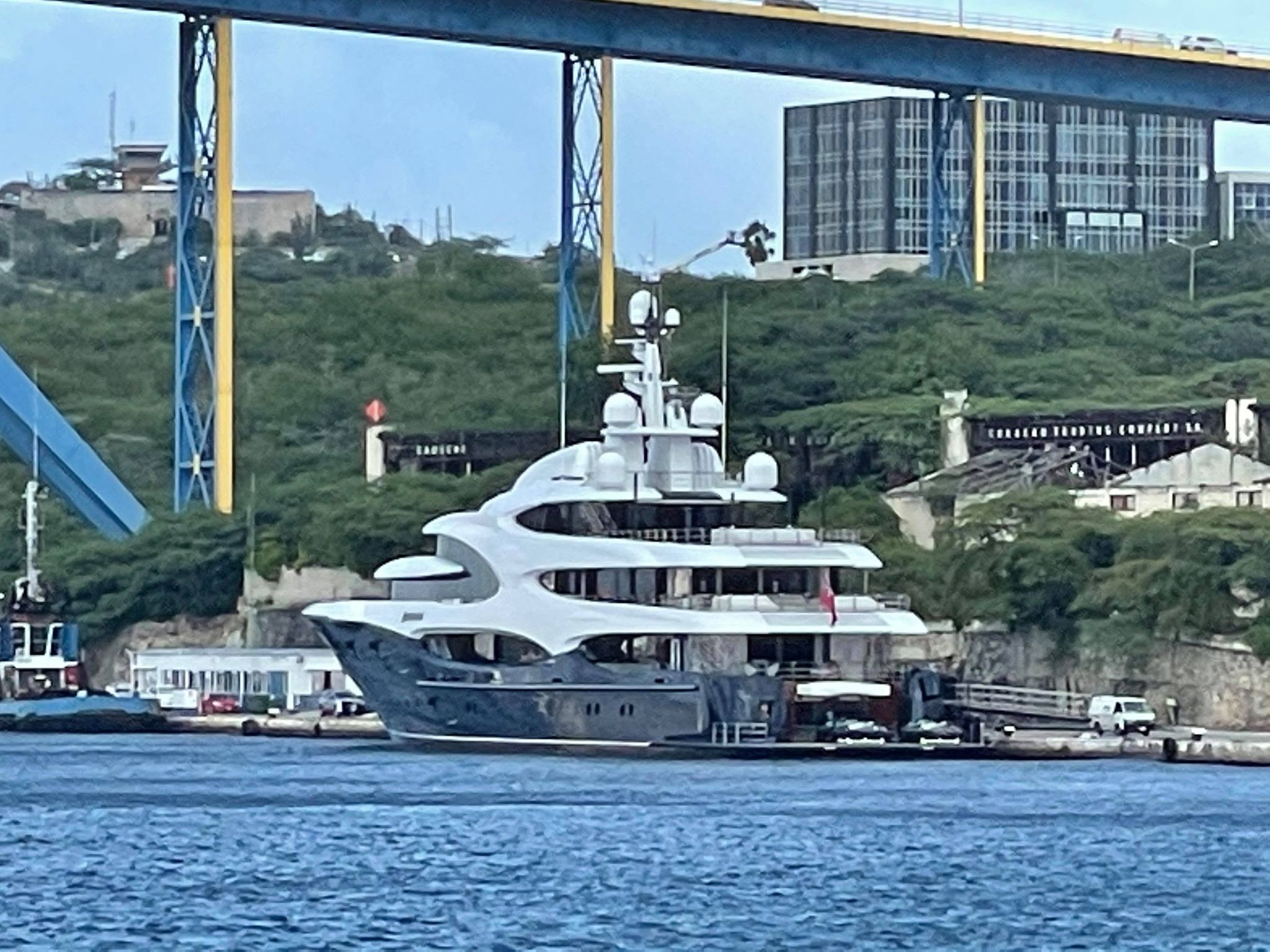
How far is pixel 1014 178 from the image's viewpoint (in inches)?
6506

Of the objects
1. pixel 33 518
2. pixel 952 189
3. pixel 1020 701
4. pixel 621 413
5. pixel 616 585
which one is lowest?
pixel 1020 701

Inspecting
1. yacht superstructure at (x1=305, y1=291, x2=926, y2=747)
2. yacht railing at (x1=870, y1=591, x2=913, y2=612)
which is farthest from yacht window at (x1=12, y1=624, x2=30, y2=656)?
yacht railing at (x1=870, y1=591, x2=913, y2=612)

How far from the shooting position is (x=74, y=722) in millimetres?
91938

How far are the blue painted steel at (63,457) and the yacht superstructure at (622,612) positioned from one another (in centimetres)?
2767

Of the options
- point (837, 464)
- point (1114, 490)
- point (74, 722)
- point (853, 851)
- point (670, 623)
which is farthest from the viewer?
point (837, 464)

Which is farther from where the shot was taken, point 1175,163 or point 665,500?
point 1175,163

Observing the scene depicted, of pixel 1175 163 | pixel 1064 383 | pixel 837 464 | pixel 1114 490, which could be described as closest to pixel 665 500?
pixel 1114 490

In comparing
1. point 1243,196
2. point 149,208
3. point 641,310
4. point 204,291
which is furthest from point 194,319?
point 1243,196

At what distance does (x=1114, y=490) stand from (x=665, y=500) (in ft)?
74.9

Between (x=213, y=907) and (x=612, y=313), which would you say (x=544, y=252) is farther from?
(x=213, y=907)

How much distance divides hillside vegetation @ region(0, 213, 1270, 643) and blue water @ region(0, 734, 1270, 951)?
2155 centimetres

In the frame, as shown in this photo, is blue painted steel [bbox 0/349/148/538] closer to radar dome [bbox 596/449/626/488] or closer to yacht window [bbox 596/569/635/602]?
radar dome [bbox 596/449/626/488]

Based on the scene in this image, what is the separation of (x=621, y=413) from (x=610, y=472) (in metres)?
1.71

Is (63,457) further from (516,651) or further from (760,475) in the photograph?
(516,651)
